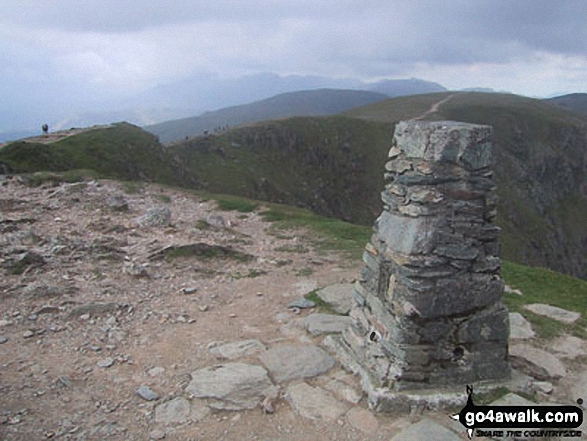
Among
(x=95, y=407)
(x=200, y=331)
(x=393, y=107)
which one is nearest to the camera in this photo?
(x=95, y=407)

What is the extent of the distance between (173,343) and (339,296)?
4.30m

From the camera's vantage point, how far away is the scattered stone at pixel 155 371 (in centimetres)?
808

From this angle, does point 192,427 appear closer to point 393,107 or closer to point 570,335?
point 570,335

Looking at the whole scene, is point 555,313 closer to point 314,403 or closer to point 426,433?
point 426,433

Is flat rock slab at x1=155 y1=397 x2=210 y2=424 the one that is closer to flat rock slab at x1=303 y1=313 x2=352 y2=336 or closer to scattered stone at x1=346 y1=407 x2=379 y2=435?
scattered stone at x1=346 y1=407 x2=379 y2=435

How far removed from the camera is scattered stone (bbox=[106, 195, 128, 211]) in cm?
1899

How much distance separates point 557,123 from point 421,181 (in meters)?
132

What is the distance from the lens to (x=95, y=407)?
711 centimetres

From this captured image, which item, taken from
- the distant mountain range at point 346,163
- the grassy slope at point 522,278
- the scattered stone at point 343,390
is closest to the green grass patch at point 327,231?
the grassy slope at point 522,278

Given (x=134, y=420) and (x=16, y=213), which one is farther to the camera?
(x=16, y=213)

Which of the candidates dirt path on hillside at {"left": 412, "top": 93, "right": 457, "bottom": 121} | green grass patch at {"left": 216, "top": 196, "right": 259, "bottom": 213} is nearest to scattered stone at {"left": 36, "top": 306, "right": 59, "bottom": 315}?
green grass patch at {"left": 216, "top": 196, "right": 259, "bottom": 213}

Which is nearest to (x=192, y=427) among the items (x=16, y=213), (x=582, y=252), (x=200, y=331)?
(x=200, y=331)

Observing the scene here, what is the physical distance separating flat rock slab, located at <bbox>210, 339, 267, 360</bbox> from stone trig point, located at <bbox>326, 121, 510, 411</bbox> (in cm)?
238

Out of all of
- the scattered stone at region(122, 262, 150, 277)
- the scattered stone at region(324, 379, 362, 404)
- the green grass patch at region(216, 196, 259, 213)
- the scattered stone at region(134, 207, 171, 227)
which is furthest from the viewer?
the green grass patch at region(216, 196, 259, 213)
